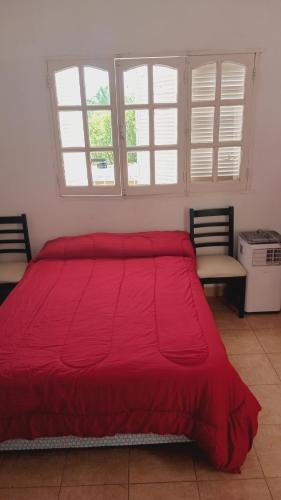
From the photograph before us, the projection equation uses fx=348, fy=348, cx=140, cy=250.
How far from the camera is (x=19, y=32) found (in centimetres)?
271

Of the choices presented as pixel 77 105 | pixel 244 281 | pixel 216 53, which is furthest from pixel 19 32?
pixel 244 281

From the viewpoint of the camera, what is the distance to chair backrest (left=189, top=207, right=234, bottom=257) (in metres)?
3.09

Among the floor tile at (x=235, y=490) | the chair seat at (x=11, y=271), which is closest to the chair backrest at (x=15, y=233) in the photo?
the chair seat at (x=11, y=271)

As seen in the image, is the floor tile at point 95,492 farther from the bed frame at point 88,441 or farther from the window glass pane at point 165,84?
the window glass pane at point 165,84

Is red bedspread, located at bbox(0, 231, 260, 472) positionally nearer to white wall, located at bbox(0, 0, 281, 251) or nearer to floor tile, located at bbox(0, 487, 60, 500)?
floor tile, located at bbox(0, 487, 60, 500)

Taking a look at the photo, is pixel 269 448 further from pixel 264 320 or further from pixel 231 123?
pixel 231 123

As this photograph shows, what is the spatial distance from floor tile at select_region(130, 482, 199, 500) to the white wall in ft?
6.70

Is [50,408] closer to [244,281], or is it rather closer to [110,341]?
[110,341]

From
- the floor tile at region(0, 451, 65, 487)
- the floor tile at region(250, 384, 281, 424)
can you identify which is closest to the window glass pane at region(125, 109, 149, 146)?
the floor tile at region(250, 384, 281, 424)

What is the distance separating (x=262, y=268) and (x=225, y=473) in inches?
64.1

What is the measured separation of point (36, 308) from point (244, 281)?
1.71 meters

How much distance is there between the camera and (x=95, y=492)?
1634 millimetres

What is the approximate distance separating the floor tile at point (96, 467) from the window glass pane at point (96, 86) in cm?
250

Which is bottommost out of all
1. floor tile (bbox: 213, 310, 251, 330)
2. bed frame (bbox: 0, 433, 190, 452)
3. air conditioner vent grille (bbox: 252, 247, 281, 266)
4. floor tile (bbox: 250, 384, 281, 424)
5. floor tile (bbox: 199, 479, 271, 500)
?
floor tile (bbox: 199, 479, 271, 500)
